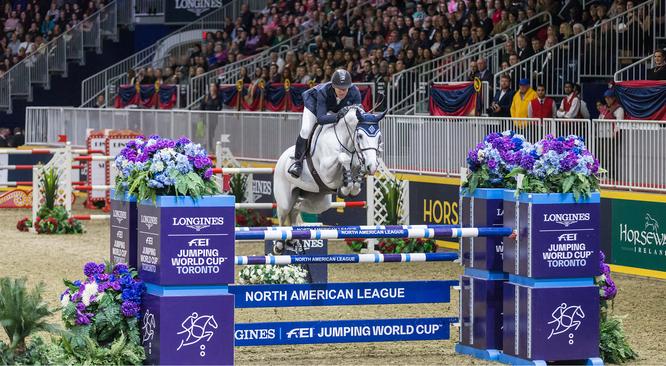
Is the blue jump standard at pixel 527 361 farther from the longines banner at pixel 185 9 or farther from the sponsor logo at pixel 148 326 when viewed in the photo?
the longines banner at pixel 185 9

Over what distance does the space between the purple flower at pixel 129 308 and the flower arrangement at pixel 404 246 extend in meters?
9.70

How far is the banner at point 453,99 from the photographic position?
2217 centimetres

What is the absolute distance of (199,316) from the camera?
9.70 m

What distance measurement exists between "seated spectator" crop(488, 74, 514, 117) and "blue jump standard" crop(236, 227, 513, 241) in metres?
10.7

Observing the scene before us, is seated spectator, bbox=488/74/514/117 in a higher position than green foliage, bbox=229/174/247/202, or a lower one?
higher

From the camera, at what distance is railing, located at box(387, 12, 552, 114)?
24578 millimetres

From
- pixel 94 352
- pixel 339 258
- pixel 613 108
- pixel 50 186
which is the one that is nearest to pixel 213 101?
pixel 50 186

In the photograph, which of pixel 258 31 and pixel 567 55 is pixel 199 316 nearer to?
pixel 567 55

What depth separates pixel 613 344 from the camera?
35.7 ft

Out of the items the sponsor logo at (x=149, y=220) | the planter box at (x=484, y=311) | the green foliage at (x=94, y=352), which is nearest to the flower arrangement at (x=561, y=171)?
the planter box at (x=484, y=311)

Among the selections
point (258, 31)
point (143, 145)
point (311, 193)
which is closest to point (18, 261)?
point (311, 193)

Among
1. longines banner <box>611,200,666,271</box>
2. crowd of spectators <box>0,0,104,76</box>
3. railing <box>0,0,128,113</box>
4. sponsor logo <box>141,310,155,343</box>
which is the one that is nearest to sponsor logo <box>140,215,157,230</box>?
sponsor logo <box>141,310,155,343</box>

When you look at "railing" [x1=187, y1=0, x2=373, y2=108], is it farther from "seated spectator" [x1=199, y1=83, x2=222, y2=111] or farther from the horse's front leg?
the horse's front leg

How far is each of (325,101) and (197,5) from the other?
2359 cm
